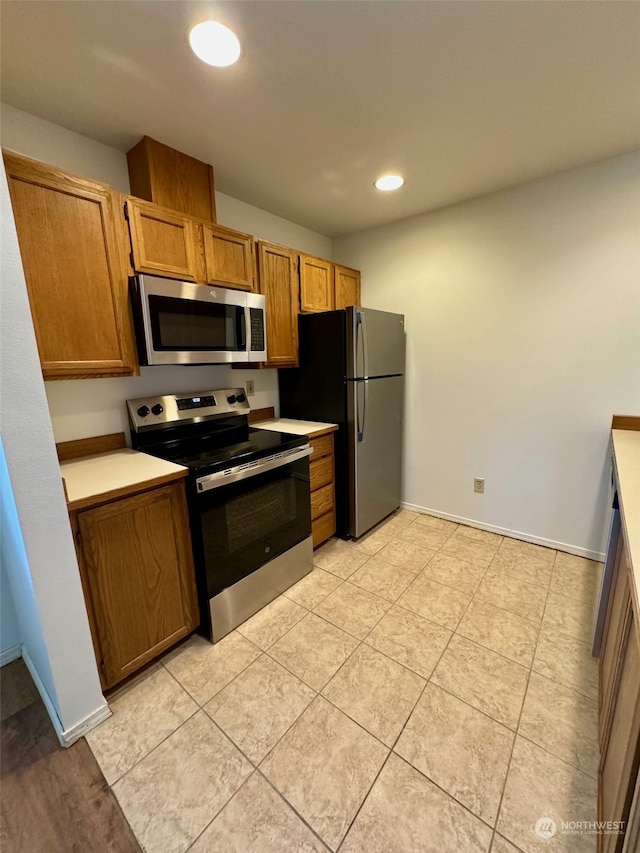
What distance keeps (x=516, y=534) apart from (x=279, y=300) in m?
2.49

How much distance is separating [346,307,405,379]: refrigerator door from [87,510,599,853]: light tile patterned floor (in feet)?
4.83

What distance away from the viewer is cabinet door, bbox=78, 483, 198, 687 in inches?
54.6

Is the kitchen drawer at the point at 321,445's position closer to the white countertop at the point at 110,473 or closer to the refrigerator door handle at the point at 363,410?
the refrigerator door handle at the point at 363,410

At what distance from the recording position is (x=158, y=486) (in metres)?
1.53

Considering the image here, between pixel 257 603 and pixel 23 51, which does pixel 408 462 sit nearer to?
pixel 257 603

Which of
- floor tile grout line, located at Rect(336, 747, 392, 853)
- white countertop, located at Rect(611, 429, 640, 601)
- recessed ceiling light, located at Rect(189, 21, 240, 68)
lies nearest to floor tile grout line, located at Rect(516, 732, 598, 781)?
floor tile grout line, located at Rect(336, 747, 392, 853)

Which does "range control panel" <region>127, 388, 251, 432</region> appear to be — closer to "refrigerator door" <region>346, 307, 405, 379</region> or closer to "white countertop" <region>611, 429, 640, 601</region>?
"refrigerator door" <region>346, 307, 405, 379</region>

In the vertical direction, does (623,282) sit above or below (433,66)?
below

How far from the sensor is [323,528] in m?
2.57

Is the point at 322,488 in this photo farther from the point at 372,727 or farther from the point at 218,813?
the point at 218,813

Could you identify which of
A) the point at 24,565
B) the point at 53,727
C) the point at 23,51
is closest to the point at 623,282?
the point at 23,51

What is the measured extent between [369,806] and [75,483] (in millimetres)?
1556

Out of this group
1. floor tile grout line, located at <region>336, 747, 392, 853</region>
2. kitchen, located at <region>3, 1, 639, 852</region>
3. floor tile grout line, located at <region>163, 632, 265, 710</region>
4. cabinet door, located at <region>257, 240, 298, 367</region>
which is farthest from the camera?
cabinet door, located at <region>257, 240, 298, 367</region>

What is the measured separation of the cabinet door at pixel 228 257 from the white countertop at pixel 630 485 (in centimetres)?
212
